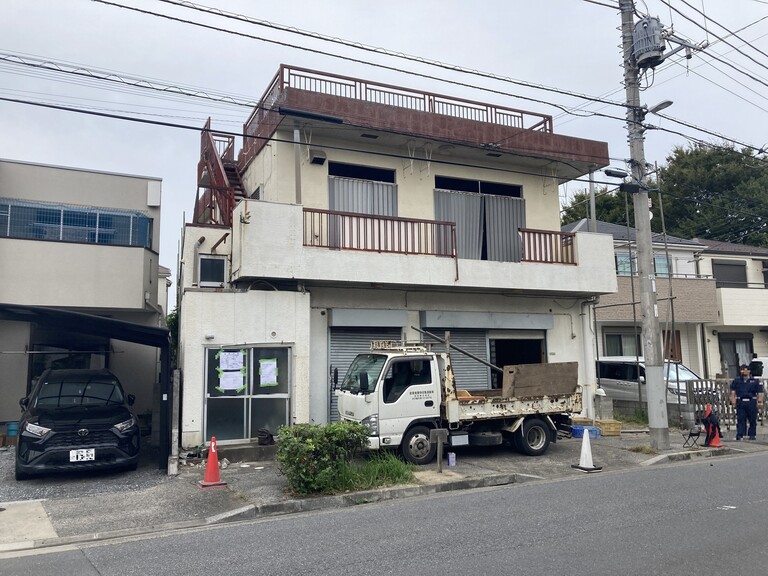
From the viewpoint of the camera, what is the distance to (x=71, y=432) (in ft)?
32.0

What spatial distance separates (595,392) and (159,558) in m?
12.6

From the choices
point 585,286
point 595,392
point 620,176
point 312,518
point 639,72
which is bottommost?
point 312,518

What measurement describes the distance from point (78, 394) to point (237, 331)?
9.94 ft

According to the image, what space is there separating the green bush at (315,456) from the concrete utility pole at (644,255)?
700 cm

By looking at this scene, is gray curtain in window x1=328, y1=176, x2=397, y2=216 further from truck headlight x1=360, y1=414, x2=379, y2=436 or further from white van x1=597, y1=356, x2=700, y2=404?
white van x1=597, y1=356, x2=700, y2=404

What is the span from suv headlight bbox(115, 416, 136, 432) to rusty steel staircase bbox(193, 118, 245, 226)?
18.3ft

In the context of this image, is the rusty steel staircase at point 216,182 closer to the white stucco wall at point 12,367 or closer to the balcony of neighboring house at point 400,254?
the balcony of neighboring house at point 400,254

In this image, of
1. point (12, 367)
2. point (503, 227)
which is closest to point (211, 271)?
point (12, 367)

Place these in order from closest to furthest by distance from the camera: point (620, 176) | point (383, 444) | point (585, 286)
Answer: point (383, 444) < point (620, 176) < point (585, 286)

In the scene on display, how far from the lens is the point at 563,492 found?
8.93 meters

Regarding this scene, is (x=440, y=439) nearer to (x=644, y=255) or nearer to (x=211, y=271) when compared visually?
(x=644, y=255)

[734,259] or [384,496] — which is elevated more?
[734,259]

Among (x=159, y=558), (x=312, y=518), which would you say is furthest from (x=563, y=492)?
(x=159, y=558)

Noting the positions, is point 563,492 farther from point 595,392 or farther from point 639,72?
point 639,72
